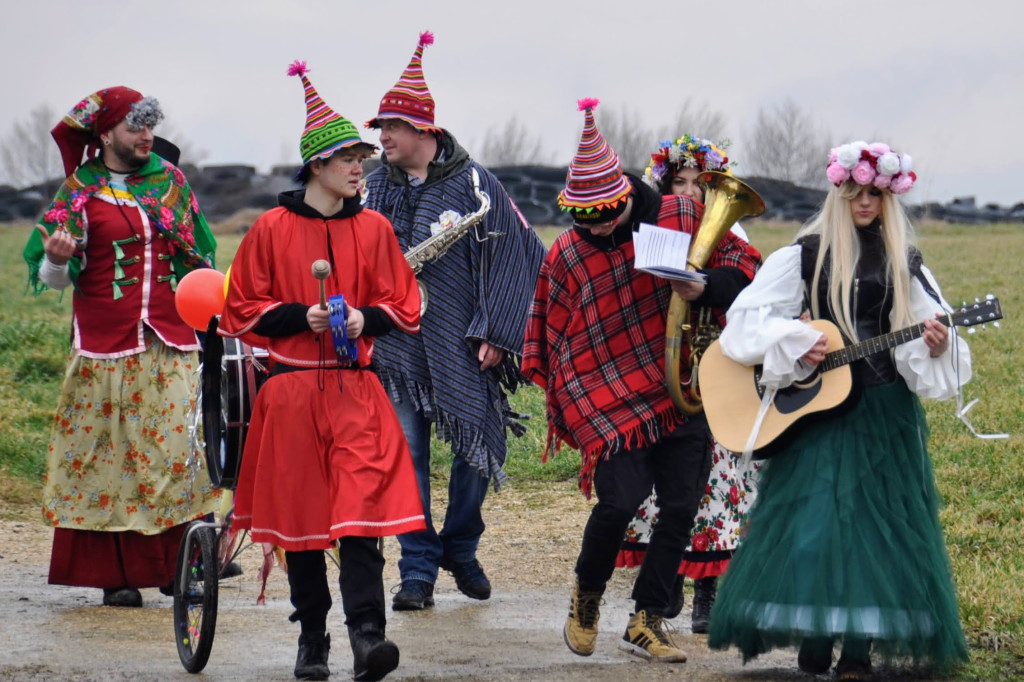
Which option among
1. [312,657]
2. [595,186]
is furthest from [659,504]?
[312,657]

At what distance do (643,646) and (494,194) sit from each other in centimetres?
235

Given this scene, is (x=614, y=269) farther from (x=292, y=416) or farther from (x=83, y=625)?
(x=83, y=625)

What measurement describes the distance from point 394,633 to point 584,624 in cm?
92

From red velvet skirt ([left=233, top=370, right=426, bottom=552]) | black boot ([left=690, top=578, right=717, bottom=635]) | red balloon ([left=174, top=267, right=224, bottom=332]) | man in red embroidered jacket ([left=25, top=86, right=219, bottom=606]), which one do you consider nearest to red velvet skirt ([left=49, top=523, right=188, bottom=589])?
man in red embroidered jacket ([left=25, top=86, right=219, bottom=606])

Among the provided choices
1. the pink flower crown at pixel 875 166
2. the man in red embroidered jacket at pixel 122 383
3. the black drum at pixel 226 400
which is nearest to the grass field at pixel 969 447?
the pink flower crown at pixel 875 166

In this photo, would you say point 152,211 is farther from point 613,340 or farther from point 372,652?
point 372,652

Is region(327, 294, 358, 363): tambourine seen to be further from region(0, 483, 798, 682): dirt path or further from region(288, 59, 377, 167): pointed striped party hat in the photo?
region(0, 483, 798, 682): dirt path

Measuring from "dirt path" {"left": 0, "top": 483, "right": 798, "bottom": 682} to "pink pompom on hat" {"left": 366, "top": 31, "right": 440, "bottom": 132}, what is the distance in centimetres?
223

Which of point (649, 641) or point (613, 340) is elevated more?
point (613, 340)

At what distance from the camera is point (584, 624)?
585 cm

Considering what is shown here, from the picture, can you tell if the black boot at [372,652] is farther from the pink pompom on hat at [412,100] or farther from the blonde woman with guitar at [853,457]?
the pink pompom on hat at [412,100]

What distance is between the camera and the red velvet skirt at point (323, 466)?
530 cm

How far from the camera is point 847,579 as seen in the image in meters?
5.08

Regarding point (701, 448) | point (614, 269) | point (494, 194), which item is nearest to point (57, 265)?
point (494, 194)
